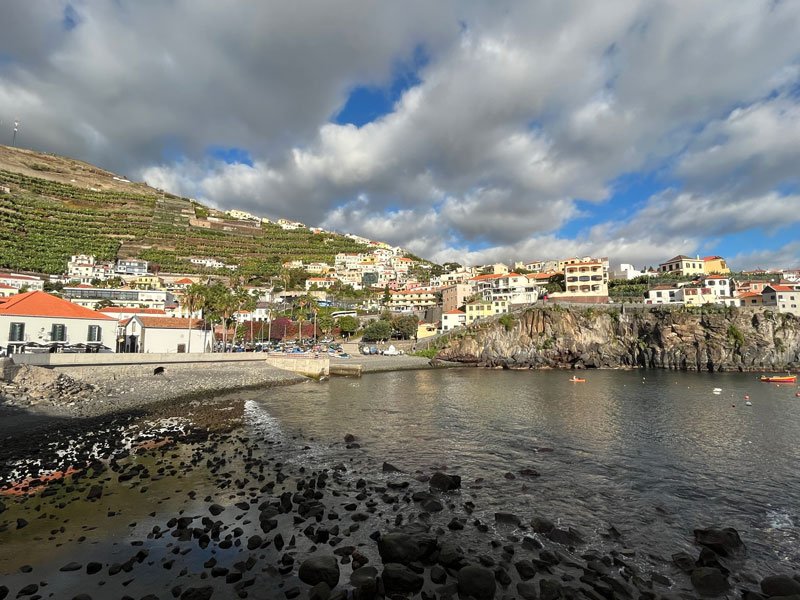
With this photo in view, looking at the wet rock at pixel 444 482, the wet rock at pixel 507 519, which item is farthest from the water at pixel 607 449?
the wet rock at pixel 444 482

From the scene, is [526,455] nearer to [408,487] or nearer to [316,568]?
[408,487]

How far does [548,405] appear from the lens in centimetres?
3656

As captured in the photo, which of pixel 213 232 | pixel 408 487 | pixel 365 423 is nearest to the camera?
pixel 408 487

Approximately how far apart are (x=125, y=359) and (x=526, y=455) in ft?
127

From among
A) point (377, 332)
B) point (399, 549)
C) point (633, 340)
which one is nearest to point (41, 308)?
point (399, 549)

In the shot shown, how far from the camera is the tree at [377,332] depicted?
3772 inches


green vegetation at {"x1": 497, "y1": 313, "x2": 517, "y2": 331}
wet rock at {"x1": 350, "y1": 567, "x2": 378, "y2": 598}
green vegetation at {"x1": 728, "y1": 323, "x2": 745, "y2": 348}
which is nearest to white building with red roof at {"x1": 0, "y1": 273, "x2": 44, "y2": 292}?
green vegetation at {"x1": 497, "y1": 313, "x2": 517, "y2": 331}

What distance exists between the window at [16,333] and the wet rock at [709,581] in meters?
53.0

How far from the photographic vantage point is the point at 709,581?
394 inches

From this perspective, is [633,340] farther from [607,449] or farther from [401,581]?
[401,581]

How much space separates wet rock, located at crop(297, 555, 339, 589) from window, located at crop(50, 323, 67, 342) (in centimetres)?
4526

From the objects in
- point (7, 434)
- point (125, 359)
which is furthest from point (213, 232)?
point (7, 434)

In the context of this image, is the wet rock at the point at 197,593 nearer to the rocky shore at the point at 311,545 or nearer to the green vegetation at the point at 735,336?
the rocky shore at the point at 311,545

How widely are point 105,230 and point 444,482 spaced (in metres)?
175
